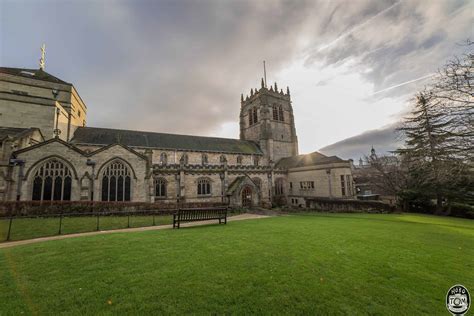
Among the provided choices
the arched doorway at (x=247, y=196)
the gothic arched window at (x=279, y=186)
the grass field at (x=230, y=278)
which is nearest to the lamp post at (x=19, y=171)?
the grass field at (x=230, y=278)

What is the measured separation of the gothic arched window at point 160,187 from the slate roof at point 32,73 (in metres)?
21.6

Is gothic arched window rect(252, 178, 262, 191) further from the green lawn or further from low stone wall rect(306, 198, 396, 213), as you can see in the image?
the green lawn

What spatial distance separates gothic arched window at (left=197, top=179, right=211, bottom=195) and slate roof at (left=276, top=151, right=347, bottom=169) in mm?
15851

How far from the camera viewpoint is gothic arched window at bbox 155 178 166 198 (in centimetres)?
2352

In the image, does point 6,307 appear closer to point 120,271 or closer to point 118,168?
point 120,271

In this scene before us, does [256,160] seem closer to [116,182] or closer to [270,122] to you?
[270,122]

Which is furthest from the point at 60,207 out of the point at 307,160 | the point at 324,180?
the point at 307,160

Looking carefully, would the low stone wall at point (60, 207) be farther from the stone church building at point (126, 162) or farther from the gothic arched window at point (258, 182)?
the gothic arched window at point (258, 182)

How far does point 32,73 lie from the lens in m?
27.8

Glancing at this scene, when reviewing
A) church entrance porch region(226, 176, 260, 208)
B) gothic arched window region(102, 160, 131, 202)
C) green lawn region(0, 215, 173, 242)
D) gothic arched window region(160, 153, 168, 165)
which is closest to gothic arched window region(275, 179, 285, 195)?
church entrance porch region(226, 176, 260, 208)

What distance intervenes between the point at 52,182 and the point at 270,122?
35754 millimetres

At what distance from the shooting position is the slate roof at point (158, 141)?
26719 millimetres

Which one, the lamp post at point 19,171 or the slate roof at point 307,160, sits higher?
the slate roof at point 307,160

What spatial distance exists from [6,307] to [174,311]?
297 centimetres
